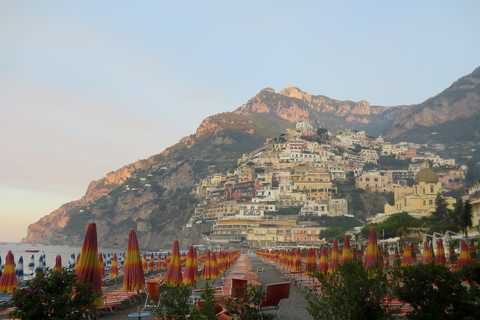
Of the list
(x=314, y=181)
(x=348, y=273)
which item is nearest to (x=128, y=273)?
(x=348, y=273)

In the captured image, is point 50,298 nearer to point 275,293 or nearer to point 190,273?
point 275,293

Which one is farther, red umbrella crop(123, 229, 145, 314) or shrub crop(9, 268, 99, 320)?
red umbrella crop(123, 229, 145, 314)

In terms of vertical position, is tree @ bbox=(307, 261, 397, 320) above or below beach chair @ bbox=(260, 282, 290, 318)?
above

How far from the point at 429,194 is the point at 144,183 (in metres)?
129

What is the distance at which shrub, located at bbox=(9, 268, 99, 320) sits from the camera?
5945 millimetres

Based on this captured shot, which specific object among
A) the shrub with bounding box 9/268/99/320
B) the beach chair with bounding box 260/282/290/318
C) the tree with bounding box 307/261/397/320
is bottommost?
the beach chair with bounding box 260/282/290/318

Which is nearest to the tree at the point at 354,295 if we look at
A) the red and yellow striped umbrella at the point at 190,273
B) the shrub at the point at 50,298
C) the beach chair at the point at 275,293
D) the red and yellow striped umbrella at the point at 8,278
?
the shrub at the point at 50,298

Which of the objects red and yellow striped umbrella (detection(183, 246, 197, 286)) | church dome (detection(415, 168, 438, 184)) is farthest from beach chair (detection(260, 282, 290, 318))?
church dome (detection(415, 168, 438, 184))

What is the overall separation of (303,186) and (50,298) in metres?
117

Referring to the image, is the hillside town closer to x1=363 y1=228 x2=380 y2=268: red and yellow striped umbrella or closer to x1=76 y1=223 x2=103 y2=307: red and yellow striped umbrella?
x1=363 y1=228 x2=380 y2=268: red and yellow striped umbrella

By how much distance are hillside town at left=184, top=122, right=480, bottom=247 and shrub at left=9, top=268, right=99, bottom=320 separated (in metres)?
67.5

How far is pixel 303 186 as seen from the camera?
122 m

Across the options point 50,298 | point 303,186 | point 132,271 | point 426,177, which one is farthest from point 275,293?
point 303,186

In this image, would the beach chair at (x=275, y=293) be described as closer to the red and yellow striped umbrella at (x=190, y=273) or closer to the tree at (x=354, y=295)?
the red and yellow striped umbrella at (x=190, y=273)
